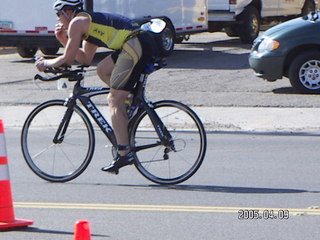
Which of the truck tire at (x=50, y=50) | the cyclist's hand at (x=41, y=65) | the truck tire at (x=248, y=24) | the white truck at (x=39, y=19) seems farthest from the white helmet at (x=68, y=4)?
the truck tire at (x=248, y=24)

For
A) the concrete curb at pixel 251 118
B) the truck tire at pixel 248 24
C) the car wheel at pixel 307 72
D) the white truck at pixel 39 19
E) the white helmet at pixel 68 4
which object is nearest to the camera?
the white helmet at pixel 68 4

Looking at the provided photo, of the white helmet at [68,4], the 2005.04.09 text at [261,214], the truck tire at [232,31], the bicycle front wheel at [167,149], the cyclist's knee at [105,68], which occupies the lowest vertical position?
the truck tire at [232,31]

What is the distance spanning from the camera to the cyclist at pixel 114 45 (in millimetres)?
7648

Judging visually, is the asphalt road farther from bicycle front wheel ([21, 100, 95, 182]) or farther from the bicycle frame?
the bicycle frame

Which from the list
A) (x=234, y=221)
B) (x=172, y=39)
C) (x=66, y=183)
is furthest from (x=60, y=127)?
(x=172, y=39)

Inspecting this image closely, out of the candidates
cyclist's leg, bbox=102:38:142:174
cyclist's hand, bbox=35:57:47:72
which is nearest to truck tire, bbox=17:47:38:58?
cyclist's hand, bbox=35:57:47:72

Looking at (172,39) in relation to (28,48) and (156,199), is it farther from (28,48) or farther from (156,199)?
(156,199)

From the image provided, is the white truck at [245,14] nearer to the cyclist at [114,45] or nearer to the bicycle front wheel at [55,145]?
the bicycle front wheel at [55,145]

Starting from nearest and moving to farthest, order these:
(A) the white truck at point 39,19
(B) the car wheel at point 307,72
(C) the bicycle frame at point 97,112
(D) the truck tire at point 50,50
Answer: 1. (C) the bicycle frame at point 97,112
2. (B) the car wheel at point 307,72
3. (A) the white truck at point 39,19
4. (D) the truck tire at point 50,50

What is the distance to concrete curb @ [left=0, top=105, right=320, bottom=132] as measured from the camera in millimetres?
11812

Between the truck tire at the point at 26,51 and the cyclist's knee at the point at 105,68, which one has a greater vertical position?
the cyclist's knee at the point at 105,68

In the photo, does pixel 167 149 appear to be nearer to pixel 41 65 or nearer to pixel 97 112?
pixel 97 112

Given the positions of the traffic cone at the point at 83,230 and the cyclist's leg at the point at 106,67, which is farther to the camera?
the cyclist's leg at the point at 106,67

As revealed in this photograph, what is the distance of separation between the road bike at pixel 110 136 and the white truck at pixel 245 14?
1447 cm
